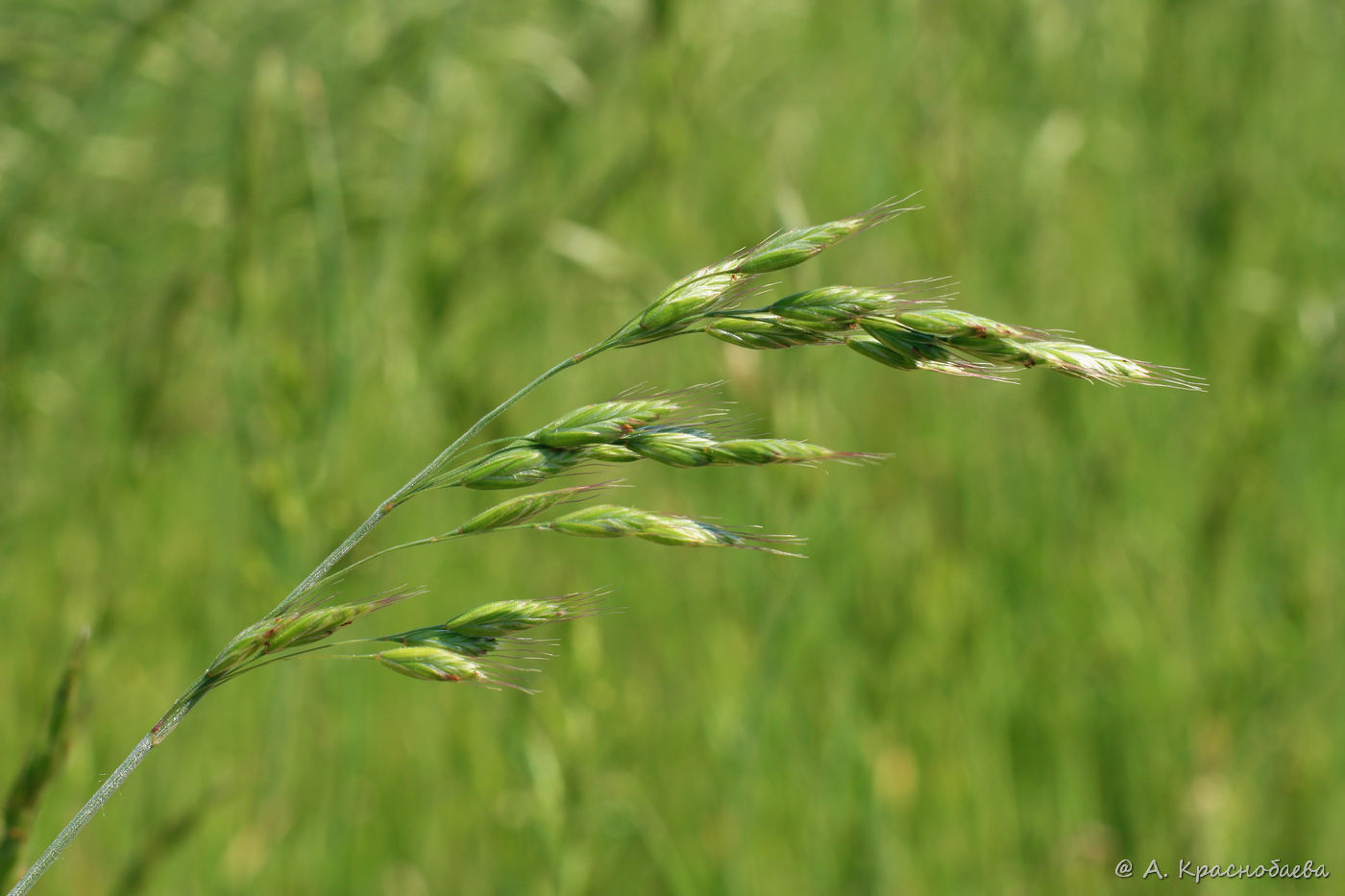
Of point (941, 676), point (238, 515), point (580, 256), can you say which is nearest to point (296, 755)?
point (238, 515)

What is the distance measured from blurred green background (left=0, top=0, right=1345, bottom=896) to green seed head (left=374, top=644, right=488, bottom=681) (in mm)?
881

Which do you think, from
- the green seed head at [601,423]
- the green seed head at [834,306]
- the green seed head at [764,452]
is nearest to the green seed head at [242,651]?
the green seed head at [601,423]

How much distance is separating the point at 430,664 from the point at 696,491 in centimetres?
208

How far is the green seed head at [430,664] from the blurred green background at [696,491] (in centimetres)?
88

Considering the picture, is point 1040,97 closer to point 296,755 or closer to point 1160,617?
point 1160,617

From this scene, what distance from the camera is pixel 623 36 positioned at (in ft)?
10.8

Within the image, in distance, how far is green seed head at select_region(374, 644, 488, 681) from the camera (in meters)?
0.84

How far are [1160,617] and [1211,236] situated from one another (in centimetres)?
92

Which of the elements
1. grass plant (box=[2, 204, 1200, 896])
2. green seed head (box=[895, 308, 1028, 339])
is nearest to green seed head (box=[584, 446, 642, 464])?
grass plant (box=[2, 204, 1200, 896])

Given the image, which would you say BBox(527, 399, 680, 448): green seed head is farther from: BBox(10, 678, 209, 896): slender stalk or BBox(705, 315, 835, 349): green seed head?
BBox(10, 678, 209, 896): slender stalk

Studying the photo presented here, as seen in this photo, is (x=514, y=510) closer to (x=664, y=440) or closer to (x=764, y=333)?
(x=664, y=440)

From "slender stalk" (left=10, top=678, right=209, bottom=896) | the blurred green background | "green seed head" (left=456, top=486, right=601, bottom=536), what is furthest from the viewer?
the blurred green background

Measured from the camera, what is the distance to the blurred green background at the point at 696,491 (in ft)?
6.56

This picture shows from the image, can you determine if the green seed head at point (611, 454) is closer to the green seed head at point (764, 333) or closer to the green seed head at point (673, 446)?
the green seed head at point (673, 446)
